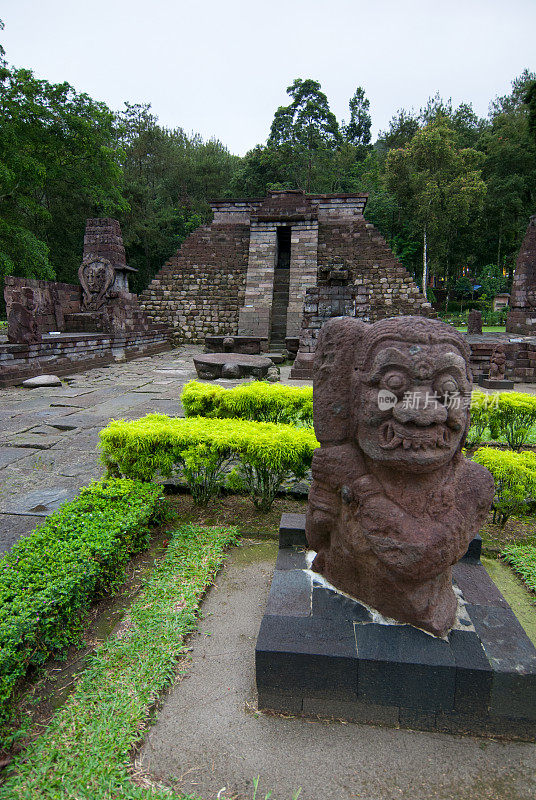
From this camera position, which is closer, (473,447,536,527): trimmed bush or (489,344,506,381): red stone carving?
(473,447,536,527): trimmed bush

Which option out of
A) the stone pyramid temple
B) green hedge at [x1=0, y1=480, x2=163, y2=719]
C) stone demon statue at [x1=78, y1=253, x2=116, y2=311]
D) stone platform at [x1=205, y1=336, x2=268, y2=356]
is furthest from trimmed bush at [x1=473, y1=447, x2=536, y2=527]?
stone demon statue at [x1=78, y1=253, x2=116, y2=311]

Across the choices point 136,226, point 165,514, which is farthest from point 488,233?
point 165,514

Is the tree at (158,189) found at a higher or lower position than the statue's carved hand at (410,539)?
higher

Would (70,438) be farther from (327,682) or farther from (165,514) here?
(327,682)

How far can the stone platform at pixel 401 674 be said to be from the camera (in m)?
1.85

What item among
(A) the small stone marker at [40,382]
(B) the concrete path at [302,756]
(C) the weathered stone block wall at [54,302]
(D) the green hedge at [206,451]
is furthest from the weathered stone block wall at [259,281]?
(B) the concrete path at [302,756]

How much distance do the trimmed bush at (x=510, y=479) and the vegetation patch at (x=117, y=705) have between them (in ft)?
7.37

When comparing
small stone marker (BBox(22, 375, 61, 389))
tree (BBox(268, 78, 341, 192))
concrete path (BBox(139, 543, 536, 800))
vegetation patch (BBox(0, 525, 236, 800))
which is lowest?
concrete path (BBox(139, 543, 536, 800))

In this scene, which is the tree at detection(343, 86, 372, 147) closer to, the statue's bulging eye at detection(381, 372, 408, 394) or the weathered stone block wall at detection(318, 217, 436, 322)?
the weathered stone block wall at detection(318, 217, 436, 322)

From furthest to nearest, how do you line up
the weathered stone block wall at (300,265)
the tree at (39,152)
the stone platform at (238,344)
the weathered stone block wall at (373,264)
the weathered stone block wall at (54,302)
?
the weathered stone block wall at (373,264) → the weathered stone block wall at (300,265) → the tree at (39,152) → the weathered stone block wall at (54,302) → the stone platform at (238,344)

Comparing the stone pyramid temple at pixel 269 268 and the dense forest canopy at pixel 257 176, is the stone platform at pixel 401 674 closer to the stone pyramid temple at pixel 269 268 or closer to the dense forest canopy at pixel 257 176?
the stone pyramid temple at pixel 269 268

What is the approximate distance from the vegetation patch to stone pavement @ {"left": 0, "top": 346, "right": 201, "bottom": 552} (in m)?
1.32

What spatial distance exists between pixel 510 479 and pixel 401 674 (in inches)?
81.7

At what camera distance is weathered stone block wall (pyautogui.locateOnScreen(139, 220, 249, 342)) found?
16.9 m
